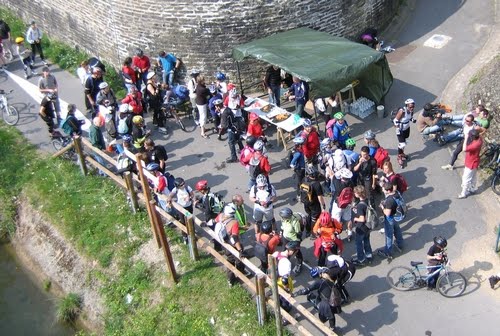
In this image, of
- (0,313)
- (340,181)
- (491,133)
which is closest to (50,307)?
(0,313)

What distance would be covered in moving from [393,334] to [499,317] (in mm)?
1729

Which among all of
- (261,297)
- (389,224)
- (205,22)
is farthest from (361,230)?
(205,22)

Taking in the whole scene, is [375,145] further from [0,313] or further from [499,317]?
[0,313]

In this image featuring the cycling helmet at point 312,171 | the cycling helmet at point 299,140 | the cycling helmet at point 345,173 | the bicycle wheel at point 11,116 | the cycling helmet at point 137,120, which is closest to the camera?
the cycling helmet at point 345,173

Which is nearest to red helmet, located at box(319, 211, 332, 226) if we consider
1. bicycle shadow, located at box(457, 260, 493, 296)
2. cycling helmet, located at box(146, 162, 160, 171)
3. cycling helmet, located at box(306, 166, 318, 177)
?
cycling helmet, located at box(306, 166, 318, 177)

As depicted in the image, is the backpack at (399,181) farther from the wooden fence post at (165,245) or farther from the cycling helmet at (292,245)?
the wooden fence post at (165,245)

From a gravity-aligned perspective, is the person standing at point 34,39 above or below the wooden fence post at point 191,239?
above

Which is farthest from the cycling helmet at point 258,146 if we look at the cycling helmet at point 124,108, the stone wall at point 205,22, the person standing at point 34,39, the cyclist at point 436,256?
the person standing at point 34,39

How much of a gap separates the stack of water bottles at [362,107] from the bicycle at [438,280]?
509 cm

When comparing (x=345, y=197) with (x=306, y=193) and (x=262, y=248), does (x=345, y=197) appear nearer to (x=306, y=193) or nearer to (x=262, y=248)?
(x=306, y=193)

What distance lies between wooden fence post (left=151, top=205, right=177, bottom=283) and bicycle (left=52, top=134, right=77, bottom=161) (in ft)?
14.3

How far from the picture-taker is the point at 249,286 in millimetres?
10570

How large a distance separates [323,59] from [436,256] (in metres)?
5.41

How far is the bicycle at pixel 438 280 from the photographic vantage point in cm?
1005
